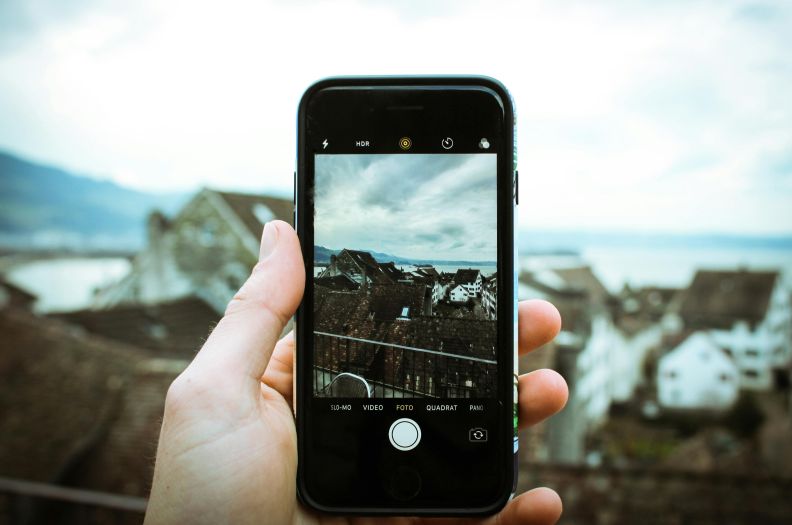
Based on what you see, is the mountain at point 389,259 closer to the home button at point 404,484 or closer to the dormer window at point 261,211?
the home button at point 404,484

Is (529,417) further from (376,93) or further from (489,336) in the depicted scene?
(376,93)

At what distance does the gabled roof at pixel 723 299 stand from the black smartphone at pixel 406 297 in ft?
10.3

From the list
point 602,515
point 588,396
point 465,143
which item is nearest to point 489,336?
point 465,143

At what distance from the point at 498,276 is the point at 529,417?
225mm

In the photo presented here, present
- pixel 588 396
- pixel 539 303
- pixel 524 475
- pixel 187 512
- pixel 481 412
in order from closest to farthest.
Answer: pixel 187 512 → pixel 481 412 → pixel 539 303 → pixel 524 475 → pixel 588 396

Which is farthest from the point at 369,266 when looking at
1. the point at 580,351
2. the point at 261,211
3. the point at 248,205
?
the point at 580,351

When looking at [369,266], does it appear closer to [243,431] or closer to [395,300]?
[395,300]

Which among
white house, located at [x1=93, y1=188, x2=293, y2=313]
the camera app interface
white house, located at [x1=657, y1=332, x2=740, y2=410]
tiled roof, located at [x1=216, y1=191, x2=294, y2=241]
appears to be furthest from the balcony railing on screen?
white house, located at [x1=657, y1=332, x2=740, y2=410]

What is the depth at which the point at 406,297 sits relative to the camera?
2.53ft

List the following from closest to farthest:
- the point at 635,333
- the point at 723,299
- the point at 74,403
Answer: the point at 723,299 < the point at 635,333 < the point at 74,403

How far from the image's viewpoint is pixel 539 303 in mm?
885

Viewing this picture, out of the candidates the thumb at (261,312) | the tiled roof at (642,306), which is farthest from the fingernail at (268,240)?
the tiled roof at (642,306)

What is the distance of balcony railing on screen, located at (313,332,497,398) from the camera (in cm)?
78

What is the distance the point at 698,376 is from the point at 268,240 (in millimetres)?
3397
